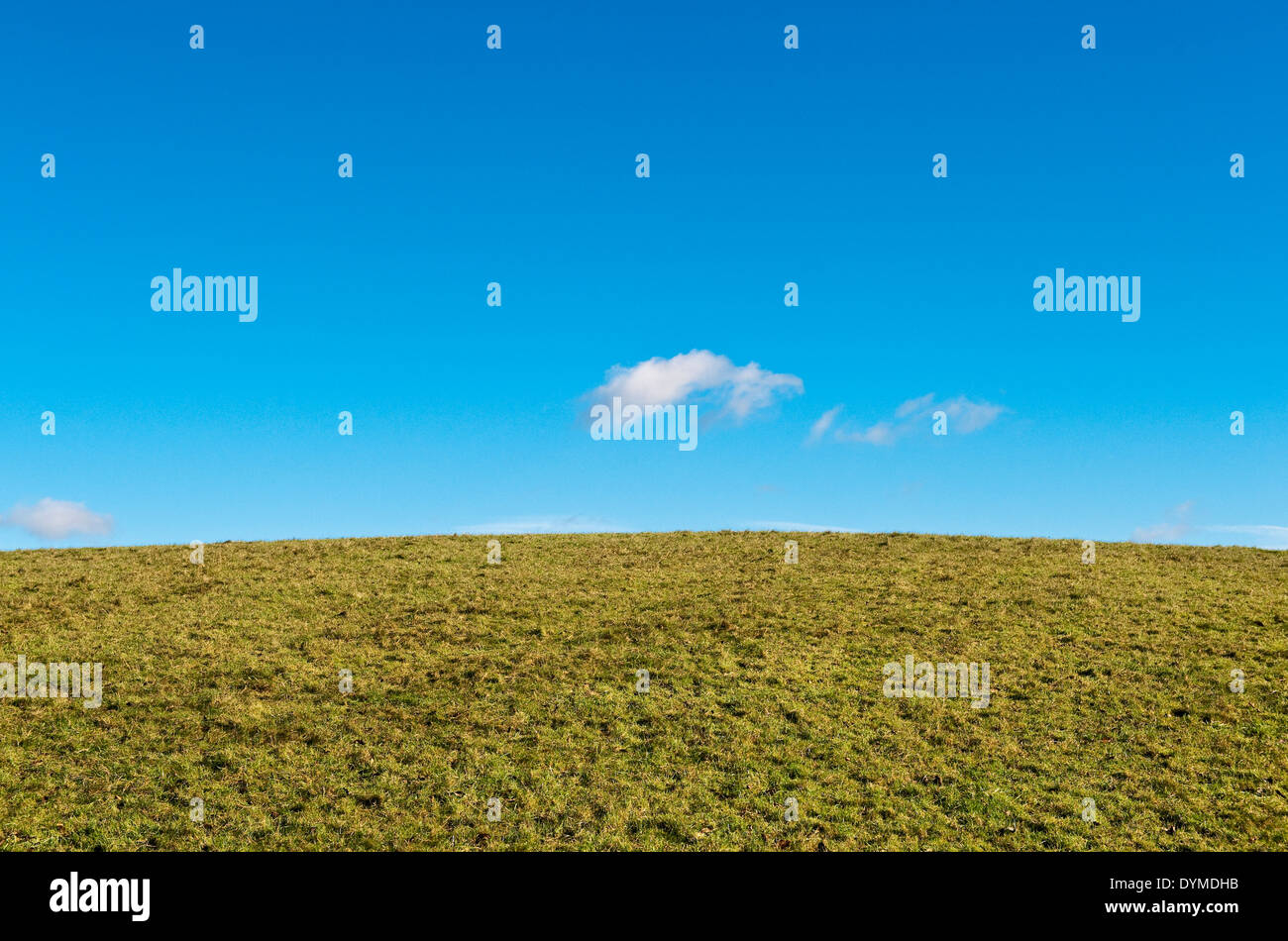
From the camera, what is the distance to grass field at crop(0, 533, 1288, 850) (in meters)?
14.5

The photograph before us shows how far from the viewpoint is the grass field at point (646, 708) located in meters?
14.5

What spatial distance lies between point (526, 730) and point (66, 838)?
8.10m

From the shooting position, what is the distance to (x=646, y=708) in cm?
1847

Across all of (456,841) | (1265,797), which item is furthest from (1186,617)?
(456,841)

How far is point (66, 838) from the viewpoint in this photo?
1402 cm

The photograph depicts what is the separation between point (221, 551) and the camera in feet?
103

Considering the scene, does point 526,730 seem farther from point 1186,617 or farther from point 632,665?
point 1186,617

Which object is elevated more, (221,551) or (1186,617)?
(221,551)
